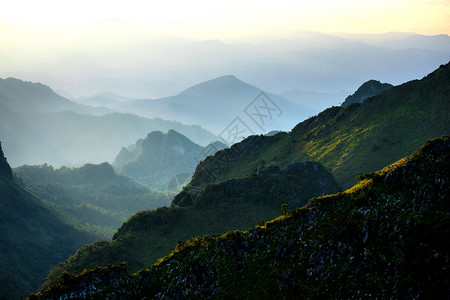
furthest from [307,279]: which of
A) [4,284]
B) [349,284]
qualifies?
[4,284]

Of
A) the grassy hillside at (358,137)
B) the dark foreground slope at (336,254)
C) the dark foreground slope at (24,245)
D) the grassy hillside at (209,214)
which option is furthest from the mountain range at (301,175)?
the dark foreground slope at (336,254)

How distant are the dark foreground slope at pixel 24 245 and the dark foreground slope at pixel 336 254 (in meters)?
97.1

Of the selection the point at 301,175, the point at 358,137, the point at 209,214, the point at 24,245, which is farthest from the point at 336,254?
the point at 24,245

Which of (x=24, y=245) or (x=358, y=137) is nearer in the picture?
(x=358, y=137)

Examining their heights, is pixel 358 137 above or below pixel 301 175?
above

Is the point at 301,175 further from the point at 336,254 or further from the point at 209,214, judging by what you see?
the point at 336,254

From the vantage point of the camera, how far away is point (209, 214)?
10812cm

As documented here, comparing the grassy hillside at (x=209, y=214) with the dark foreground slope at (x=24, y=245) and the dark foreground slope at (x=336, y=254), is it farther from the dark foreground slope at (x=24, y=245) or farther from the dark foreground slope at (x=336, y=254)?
the dark foreground slope at (x=336, y=254)

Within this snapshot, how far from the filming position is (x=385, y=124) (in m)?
125

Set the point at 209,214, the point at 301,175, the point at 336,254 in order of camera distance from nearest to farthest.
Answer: the point at 336,254 < the point at 209,214 < the point at 301,175

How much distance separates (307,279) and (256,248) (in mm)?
9174

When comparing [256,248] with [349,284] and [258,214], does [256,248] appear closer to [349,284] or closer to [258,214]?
[349,284]

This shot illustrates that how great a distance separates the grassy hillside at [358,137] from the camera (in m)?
113

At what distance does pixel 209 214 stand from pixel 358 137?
5667 cm
